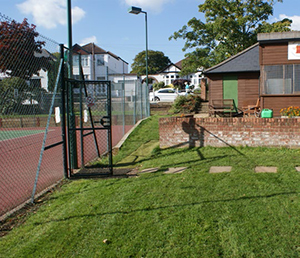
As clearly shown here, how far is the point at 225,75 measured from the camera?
66.7 ft

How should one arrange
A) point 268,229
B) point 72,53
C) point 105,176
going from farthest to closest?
point 72,53, point 105,176, point 268,229

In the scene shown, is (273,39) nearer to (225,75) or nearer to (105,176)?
(225,75)

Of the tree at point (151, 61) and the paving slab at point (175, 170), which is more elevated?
the tree at point (151, 61)

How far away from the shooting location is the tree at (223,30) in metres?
27.6

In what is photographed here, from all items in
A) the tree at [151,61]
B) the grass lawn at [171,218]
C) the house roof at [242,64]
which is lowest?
the grass lawn at [171,218]

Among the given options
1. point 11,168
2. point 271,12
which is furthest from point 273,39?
point 271,12

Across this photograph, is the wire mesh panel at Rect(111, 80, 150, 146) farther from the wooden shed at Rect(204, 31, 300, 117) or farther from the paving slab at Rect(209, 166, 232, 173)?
the wooden shed at Rect(204, 31, 300, 117)

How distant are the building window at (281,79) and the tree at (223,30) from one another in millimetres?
14909

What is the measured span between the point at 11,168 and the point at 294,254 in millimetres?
6145

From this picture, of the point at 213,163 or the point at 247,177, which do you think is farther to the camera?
the point at 213,163

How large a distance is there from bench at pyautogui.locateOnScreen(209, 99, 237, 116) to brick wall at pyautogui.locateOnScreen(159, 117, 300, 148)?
1008 cm

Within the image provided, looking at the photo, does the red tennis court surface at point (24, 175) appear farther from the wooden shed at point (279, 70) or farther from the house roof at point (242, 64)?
the house roof at point (242, 64)

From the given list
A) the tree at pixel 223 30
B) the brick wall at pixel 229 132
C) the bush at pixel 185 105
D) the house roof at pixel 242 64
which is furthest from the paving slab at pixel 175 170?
the tree at pixel 223 30

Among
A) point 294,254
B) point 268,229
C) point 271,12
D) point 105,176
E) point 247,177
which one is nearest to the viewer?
point 294,254
